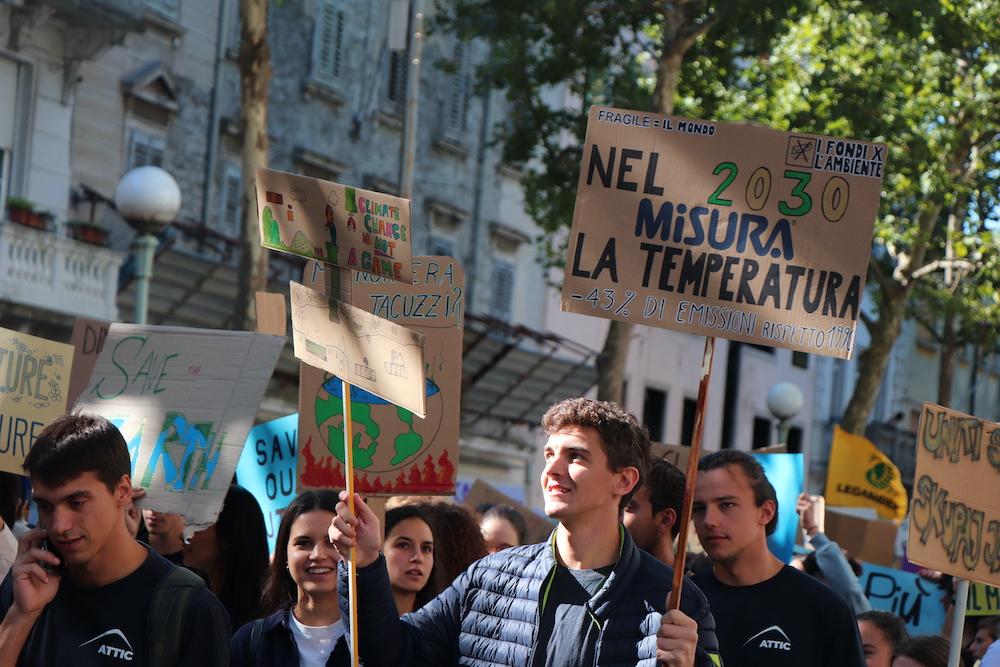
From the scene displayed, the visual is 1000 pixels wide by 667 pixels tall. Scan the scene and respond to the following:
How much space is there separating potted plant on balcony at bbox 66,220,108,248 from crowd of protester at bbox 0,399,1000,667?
14.0 meters

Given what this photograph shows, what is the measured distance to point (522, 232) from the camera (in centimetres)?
3012

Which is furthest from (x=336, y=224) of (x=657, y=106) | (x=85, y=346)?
(x=657, y=106)

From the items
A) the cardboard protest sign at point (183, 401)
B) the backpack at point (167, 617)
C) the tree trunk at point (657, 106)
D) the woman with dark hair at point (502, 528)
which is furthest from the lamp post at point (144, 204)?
the backpack at point (167, 617)

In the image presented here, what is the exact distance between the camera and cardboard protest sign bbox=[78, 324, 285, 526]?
631 cm

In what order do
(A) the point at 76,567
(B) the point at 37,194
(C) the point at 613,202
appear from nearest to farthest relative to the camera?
(A) the point at 76,567
(C) the point at 613,202
(B) the point at 37,194

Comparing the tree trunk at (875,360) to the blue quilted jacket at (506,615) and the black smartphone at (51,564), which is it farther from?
the black smartphone at (51,564)

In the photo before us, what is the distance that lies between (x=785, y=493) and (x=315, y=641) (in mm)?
4368

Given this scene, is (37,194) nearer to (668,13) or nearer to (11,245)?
(11,245)

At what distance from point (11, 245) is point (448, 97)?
10.8m

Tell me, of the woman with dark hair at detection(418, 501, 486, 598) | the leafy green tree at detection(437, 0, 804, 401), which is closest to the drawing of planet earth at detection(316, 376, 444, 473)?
the woman with dark hair at detection(418, 501, 486, 598)

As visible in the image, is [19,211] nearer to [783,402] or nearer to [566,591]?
[783,402]

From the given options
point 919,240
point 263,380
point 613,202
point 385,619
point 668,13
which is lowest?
point 385,619

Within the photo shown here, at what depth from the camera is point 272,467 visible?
814 centimetres

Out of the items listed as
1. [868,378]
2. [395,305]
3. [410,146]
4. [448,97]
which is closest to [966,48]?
[868,378]
